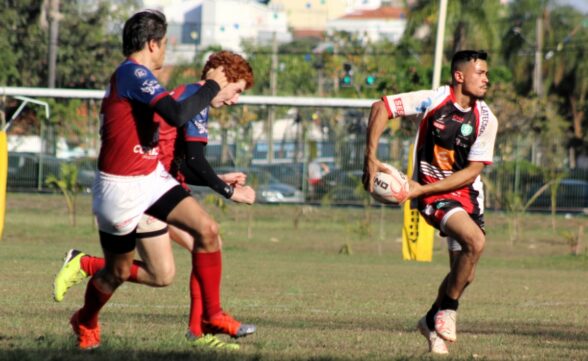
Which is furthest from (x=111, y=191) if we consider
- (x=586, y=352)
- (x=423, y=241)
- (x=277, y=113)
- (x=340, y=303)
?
(x=277, y=113)

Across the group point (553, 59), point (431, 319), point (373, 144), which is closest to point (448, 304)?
point (431, 319)

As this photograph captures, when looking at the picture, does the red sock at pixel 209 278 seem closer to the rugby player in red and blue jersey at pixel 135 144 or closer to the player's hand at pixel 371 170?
the rugby player in red and blue jersey at pixel 135 144

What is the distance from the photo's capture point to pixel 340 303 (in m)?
13.5

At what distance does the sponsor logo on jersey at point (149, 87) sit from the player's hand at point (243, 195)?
1.65 m

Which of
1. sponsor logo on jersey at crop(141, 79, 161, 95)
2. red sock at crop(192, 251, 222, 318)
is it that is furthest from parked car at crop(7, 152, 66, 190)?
sponsor logo on jersey at crop(141, 79, 161, 95)

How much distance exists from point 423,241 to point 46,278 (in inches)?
393

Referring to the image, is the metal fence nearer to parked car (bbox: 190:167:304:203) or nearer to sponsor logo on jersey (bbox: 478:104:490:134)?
parked car (bbox: 190:167:304:203)

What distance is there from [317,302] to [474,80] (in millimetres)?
4847

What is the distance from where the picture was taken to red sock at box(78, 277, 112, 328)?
7789 mm

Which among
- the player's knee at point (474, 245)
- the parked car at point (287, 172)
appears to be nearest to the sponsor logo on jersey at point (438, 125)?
the player's knee at point (474, 245)

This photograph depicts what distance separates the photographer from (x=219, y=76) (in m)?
8.02

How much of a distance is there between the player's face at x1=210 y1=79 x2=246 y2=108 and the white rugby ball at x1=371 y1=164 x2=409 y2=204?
1212 millimetres

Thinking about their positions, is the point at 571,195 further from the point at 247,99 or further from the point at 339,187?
the point at 247,99

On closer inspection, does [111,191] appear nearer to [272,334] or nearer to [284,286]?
[272,334]
